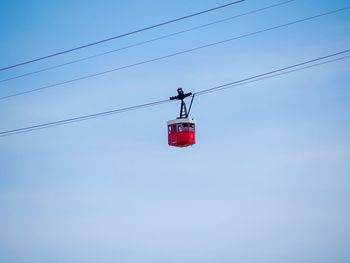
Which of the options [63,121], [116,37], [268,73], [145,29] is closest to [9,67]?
[63,121]

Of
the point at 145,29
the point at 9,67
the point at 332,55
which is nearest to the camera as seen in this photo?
the point at 332,55

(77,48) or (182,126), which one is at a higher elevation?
(77,48)

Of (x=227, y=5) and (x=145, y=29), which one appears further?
(x=145, y=29)

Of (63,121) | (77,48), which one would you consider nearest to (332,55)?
(77,48)

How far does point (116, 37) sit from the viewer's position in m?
19.8

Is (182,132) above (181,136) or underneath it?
above

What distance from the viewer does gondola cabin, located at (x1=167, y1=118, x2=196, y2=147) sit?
928 inches

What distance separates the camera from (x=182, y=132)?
77.5 feet

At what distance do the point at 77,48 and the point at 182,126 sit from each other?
6.76 meters

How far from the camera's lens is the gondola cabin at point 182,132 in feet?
77.4

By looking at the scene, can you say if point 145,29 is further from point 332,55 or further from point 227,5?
point 332,55

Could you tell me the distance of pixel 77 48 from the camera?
20.3m

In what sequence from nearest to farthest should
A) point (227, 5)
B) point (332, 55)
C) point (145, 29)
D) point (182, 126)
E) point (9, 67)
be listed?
point (332, 55) → point (227, 5) → point (145, 29) → point (9, 67) → point (182, 126)

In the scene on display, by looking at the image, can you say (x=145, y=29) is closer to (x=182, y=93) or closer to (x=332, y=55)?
(x=182, y=93)
